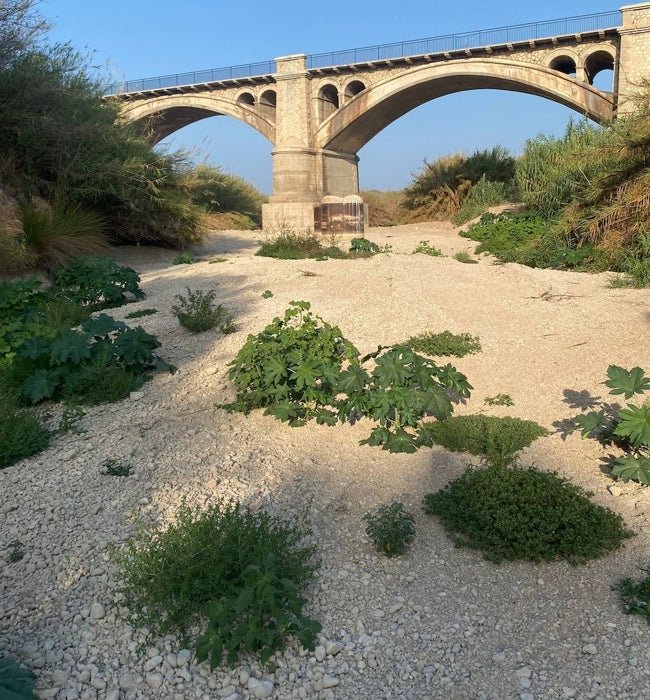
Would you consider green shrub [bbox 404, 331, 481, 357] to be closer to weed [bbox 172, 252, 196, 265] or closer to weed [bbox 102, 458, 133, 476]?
weed [bbox 102, 458, 133, 476]

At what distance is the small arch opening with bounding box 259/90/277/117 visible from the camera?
2719 centimetres

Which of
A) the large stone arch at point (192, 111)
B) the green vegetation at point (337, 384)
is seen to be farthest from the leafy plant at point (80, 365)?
the large stone arch at point (192, 111)

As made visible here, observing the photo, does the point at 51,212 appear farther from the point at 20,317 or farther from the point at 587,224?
the point at 587,224

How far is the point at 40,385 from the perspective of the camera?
4785mm

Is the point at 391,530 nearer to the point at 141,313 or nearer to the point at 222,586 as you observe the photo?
the point at 222,586

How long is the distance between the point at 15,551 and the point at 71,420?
1504 millimetres

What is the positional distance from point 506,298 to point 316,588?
5.25 metres

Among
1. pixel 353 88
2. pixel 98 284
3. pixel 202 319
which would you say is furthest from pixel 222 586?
pixel 353 88

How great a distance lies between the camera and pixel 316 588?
9.42 ft

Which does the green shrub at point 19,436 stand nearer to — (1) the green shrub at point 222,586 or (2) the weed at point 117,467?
(2) the weed at point 117,467

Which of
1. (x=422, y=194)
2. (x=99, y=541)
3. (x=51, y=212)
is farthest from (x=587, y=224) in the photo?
(x=422, y=194)

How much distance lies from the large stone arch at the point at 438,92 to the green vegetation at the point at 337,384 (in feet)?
57.4

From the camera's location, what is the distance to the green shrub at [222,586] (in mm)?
2447

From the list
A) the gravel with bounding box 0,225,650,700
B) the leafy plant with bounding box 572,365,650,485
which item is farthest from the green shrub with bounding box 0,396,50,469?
the leafy plant with bounding box 572,365,650,485
